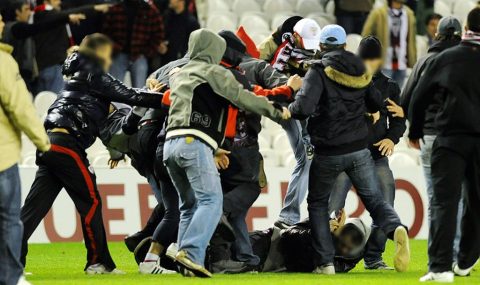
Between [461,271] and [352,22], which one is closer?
[461,271]

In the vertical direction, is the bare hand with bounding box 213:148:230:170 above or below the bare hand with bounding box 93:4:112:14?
below

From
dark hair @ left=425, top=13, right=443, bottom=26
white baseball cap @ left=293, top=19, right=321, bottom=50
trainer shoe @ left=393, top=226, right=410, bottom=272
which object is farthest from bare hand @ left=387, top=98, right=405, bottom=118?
dark hair @ left=425, top=13, right=443, bottom=26

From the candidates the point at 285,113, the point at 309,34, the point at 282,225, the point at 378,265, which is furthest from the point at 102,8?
the point at 285,113

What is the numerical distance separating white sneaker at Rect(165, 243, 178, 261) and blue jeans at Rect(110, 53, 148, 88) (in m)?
6.53

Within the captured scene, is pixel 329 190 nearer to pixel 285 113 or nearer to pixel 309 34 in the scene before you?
pixel 285 113

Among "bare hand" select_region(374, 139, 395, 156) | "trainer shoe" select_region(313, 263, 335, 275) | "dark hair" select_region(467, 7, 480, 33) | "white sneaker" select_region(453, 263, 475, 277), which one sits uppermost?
"dark hair" select_region(467, 7, 480, 33)

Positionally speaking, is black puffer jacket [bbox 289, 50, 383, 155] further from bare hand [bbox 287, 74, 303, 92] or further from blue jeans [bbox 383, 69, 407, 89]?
blue jeans [bbox 383, 69, 407, 89]

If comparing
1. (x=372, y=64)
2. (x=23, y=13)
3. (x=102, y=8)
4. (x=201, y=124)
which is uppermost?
(x=372, y=64)

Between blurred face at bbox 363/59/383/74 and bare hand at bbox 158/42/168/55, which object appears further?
bare hand at bbox 158/42/168/55

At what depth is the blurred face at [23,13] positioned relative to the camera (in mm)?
18406

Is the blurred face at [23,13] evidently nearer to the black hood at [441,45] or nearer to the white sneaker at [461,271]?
the black hood at [441,45]

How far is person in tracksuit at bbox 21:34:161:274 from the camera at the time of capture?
12.2 m

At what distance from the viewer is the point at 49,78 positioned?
18.9 metres

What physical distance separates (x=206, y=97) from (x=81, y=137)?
1.41 m
